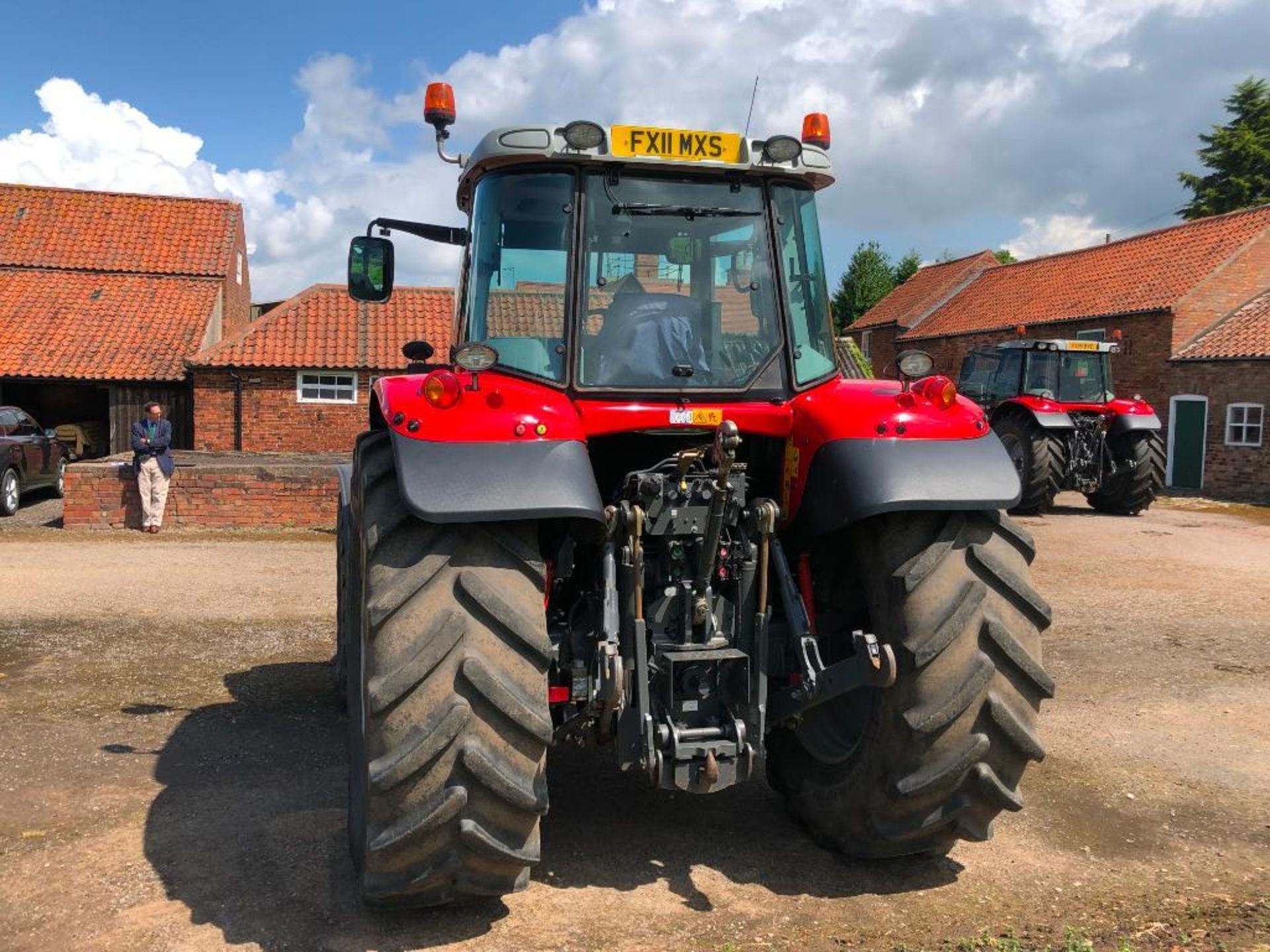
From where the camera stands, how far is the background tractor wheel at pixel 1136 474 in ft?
49.7

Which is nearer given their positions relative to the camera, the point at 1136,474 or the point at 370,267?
the point at 370,267

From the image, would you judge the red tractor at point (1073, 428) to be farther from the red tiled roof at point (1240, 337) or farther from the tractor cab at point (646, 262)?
the tractor cab at point (646, 262)

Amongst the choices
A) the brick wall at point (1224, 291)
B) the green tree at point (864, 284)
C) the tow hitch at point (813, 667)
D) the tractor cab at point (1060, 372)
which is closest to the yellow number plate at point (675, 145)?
the tow hitch at point (813, 667)

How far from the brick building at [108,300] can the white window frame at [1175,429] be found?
20.1m

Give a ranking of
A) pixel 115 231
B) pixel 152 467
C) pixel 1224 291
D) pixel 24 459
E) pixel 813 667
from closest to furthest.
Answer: pixel 813 667 < pixel 152 467 < pixel 24 459 < pixel 1224 291 < pixel 115 231

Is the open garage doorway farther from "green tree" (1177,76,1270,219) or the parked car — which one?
"green tree" (1177,76,1270,219)

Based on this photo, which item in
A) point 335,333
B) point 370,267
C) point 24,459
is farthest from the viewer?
point 335,333

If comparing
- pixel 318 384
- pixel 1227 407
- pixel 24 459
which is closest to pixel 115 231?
pixel 318 384

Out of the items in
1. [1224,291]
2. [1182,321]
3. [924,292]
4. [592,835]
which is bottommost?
[592,835]

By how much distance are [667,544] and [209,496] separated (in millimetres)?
10764

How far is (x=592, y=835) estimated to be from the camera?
4008 mm

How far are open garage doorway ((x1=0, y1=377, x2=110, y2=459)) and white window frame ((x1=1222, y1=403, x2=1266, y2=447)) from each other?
2235 centimetres

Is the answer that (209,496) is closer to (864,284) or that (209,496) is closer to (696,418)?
(696,418)

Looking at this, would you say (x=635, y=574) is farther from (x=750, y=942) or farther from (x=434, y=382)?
(x=750, y=942)
